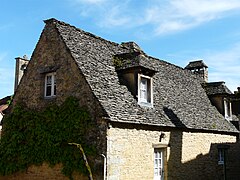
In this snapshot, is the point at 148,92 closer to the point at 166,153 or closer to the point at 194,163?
the point at 166,153

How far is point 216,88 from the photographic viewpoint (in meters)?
25.1

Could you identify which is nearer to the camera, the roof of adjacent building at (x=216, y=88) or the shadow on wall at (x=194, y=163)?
the shadow on wall at (x=194, y=163)

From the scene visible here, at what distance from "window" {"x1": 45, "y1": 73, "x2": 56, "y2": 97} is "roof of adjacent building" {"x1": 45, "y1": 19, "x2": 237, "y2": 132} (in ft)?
5.71

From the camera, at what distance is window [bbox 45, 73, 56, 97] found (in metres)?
15.7

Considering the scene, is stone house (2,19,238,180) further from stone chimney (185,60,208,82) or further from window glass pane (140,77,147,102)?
stone chimney (185,60,208,82)

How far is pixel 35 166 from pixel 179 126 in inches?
295

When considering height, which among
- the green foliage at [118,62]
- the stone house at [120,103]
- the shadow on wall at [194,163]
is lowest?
the shadow on wall at [194,163]

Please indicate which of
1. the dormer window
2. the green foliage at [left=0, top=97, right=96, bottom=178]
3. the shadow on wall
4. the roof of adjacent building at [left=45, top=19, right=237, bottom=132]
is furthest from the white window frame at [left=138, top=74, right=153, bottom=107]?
the dormer window

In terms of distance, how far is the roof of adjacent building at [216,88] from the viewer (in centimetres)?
2452

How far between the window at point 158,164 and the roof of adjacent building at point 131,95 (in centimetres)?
145

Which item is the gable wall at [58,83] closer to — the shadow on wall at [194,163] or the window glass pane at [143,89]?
the window glass pane at [143,89]

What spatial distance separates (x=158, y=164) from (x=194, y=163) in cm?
349

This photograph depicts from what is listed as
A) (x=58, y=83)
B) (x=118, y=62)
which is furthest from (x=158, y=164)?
(x=58, y=83)

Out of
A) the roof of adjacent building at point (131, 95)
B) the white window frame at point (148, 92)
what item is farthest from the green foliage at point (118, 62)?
the white window frame at point (148, 92)
